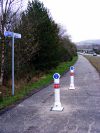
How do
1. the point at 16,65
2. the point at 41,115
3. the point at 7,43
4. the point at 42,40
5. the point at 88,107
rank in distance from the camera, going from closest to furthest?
the point at 41,115, the point at 88,107, the point at 7,43, the point at 16,65, the point at 42,40

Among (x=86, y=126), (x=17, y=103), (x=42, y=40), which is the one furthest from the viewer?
(x=42, y=40)

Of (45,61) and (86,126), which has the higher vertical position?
(45,61)

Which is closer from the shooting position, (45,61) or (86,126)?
(86,126)

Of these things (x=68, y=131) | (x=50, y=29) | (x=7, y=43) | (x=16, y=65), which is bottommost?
(x=68, y=131)

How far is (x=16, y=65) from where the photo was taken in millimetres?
18578

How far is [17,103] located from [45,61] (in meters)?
15.8

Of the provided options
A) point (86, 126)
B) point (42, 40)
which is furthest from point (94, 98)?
point (42, 40)

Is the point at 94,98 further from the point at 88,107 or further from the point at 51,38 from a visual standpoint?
the point at 51,38

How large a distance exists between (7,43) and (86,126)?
414 inches

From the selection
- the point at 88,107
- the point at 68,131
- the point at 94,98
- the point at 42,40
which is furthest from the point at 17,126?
the point at 42,40

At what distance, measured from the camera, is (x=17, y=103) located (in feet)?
36.0

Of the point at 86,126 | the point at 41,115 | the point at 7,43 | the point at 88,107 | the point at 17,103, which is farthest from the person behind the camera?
the point at 7,43

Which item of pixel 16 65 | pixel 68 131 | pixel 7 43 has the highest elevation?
pixel 7 43

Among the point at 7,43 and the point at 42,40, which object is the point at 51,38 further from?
the point at 7,43
